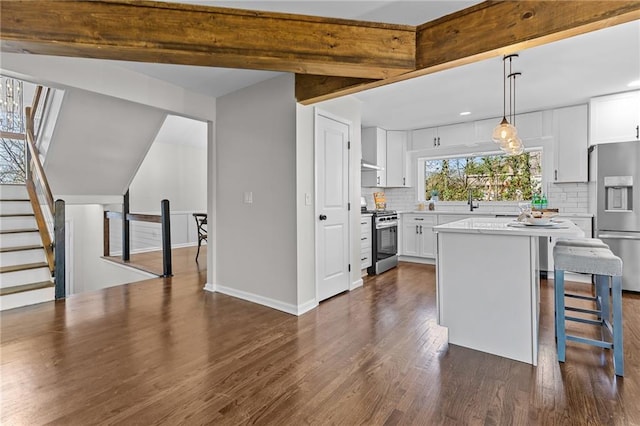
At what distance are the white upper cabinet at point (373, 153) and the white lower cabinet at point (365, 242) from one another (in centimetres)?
122

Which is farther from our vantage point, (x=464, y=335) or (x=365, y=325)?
(x=365, y=325)

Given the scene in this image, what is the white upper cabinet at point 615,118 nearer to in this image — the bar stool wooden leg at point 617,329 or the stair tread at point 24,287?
the bar stool wooden leg at point 617,329

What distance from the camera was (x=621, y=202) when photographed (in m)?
3.81

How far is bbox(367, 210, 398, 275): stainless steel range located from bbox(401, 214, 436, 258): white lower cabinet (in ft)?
1.26

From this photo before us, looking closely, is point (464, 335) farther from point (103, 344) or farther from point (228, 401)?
point (103, 344)

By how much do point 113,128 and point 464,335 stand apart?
4.58 metres

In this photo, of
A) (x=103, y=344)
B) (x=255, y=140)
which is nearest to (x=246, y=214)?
(x=255, y=140)

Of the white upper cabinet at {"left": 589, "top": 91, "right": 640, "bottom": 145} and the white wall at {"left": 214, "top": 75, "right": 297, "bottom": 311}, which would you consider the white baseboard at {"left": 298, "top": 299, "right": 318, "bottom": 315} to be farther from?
the white upper cabinet at {"left": 589, "top": 91, "right": 640, "bottom": 145}

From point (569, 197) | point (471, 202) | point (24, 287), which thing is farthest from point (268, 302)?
point (569, 197)

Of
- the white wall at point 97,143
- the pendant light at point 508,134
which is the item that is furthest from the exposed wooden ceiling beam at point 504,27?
the white wall at point 97,143

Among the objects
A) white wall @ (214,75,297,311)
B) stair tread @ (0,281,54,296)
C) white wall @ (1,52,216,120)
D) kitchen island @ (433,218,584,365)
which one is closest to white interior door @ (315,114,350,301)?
white wall @ (214,75,297,311)

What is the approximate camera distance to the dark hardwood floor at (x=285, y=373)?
167cm

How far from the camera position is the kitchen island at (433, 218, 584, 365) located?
7.09 feet

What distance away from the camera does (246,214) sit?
3639 mm
